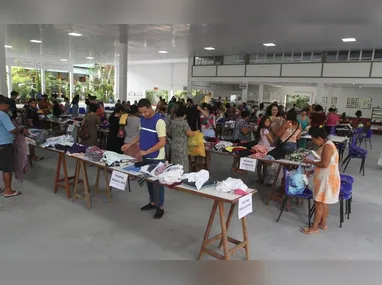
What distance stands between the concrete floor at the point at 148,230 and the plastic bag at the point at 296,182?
0.48 metres

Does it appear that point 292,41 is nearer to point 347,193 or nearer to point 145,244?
point 347,193

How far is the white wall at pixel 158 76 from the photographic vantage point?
20312 mm

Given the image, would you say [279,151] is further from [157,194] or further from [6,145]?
[6,145]

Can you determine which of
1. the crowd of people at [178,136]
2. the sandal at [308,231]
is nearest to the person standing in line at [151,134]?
the crowd of people at [178,136]

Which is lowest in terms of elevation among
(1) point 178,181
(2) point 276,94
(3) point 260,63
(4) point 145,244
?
(4) point 145,244

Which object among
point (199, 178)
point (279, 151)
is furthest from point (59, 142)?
point (279, 151)

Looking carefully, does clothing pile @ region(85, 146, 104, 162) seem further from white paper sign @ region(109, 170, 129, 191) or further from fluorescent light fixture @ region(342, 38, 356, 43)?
fluorescent light fixture @ region(342, 38, 356, 43)

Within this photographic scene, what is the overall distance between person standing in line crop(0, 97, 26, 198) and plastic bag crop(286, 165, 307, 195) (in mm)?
3695

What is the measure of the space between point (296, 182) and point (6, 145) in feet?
12.9

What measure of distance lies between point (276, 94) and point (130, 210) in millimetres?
15621

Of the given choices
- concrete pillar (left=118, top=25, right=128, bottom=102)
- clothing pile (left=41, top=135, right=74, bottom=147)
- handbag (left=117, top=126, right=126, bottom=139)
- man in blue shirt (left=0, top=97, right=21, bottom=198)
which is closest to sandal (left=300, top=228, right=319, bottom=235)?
handbag (left=117, top=126, right=126, bottom=139)

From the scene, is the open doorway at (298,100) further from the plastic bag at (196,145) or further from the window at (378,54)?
the plastic bag at (196,145)

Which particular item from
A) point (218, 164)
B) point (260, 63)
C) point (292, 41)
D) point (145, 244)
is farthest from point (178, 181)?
point (260, 63)
